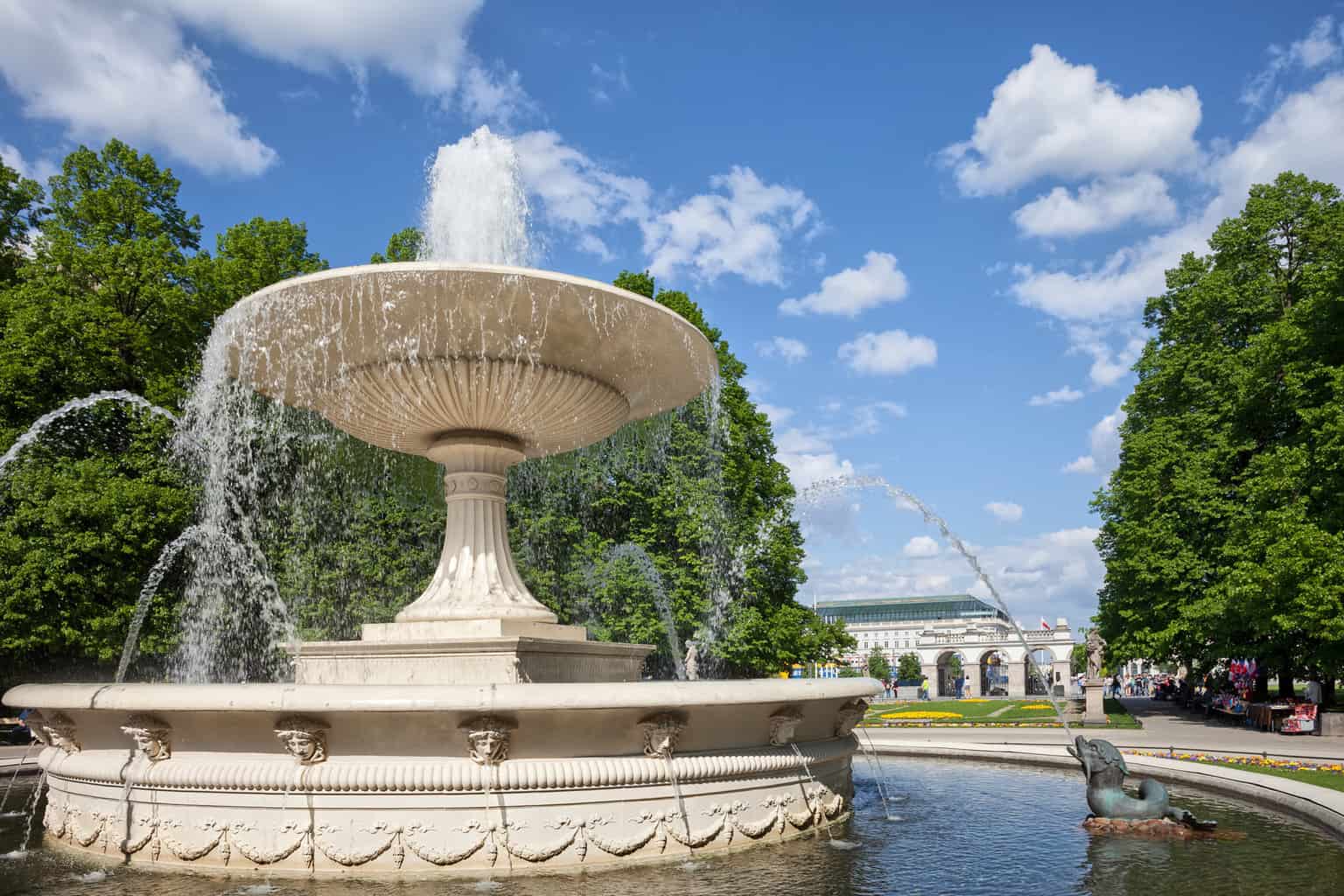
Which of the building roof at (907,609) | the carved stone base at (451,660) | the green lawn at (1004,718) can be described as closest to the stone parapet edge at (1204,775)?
the carved stone base at (451,660)

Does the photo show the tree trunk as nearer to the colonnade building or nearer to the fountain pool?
the fountain pool

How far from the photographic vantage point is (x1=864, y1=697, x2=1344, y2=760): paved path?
1454 cm

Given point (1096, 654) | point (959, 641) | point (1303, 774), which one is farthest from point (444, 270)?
point (959, 641)

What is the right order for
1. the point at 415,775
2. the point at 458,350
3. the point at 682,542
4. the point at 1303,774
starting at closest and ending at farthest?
the point at 415,775, the point at 458,350, the point at 1303,774, the point at 682,542

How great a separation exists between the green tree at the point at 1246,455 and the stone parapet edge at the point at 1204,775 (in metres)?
7.02

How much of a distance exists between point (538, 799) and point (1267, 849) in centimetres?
525

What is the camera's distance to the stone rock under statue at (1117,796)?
24.6ft

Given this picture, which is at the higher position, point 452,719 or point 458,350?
point 458,350

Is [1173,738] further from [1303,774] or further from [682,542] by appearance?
[682,542]

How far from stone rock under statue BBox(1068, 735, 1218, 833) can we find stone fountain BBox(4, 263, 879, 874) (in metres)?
1.86

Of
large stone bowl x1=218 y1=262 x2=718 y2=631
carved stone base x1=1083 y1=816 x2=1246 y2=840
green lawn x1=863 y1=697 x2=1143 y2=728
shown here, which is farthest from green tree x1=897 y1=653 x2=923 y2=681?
carved stone base x1=1083 y1=816 x2=1246 y2=840

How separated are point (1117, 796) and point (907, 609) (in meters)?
116

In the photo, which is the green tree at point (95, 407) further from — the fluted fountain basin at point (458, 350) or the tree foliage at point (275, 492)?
the fluted fountain basin at point (458, 350)

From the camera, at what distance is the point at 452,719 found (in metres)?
6.12
